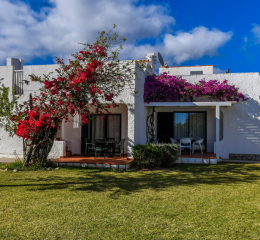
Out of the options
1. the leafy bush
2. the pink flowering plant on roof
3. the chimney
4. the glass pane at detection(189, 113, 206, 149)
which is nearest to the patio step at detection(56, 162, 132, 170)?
the leafy bush

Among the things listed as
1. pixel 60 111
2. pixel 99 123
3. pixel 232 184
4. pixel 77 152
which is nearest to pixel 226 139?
pixel 232 184

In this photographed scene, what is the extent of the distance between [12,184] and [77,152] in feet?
19.9

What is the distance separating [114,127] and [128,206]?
29.4 ft

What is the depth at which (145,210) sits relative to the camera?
520 centimetres

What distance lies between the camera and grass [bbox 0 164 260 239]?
4100 mm

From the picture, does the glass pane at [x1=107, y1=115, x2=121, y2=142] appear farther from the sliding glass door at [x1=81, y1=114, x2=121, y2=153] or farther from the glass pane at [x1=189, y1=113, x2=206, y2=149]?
the glass pane at [x1=189, y1=113, x2=206, y2=149]

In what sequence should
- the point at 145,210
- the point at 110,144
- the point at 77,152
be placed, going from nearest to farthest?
the point at 145,210 → the point at 110,144 → the point at 77,152

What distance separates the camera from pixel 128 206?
546cm

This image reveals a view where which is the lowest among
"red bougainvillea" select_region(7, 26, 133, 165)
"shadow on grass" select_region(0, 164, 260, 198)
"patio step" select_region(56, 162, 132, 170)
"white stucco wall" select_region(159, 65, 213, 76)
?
"shadow on grass" select_region(0, 164, 260, 198)

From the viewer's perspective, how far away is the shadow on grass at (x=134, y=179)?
7.19 metres

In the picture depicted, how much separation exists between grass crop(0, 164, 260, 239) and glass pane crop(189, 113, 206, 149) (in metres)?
5.82

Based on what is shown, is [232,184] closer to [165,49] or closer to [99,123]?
[99,123]

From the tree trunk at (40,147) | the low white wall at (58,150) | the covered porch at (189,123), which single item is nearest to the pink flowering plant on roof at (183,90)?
the covered porch at (189,123)

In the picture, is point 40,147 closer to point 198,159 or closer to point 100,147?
point 100,147
